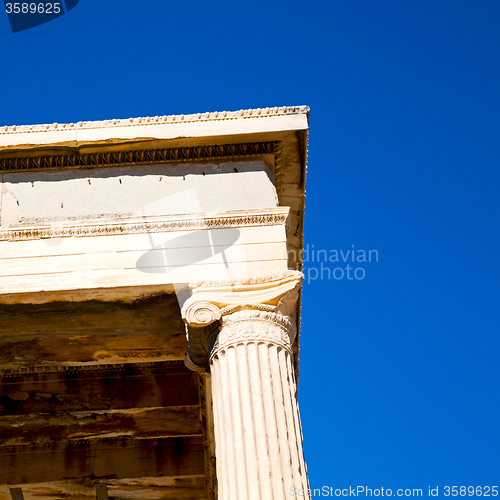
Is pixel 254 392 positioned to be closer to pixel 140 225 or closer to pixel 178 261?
pixel 178 261

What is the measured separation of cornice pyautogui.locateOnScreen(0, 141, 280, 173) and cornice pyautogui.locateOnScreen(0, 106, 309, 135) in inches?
17.1

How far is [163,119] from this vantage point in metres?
11.3

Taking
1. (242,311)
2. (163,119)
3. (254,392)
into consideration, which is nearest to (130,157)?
(163,119)

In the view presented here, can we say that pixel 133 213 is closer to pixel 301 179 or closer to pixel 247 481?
pixel 301 179

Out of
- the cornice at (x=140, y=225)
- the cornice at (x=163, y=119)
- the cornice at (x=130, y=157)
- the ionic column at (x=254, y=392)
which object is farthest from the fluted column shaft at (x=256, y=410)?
the cornice at (x=163, y=119)

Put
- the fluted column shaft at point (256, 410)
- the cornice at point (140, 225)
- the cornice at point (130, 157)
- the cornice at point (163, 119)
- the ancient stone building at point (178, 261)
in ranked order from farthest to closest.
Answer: the cornice at point (130, 157) → the cornice at point (163, 119) → the cornice at point (140, 225) → the ancient stone building at point (178, 261) → the fluted column shaft at point (256, 410)

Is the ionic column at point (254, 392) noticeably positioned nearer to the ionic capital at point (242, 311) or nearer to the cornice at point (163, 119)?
the ionic capital at point (242, 311)

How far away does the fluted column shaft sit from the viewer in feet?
27.6

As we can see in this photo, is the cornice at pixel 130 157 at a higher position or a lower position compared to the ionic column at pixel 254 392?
higher

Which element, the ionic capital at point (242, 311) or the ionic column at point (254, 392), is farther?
the ionic capital at point (242, 311)

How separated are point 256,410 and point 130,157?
15.7ft

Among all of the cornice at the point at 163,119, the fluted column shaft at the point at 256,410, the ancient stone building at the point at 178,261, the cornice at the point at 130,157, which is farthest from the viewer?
the cornice at the point at 130,157

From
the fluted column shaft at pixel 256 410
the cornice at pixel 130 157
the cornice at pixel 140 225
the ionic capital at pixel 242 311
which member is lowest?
the fluted column shaft at pixel 256 410

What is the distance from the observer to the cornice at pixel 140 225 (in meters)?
10.5
